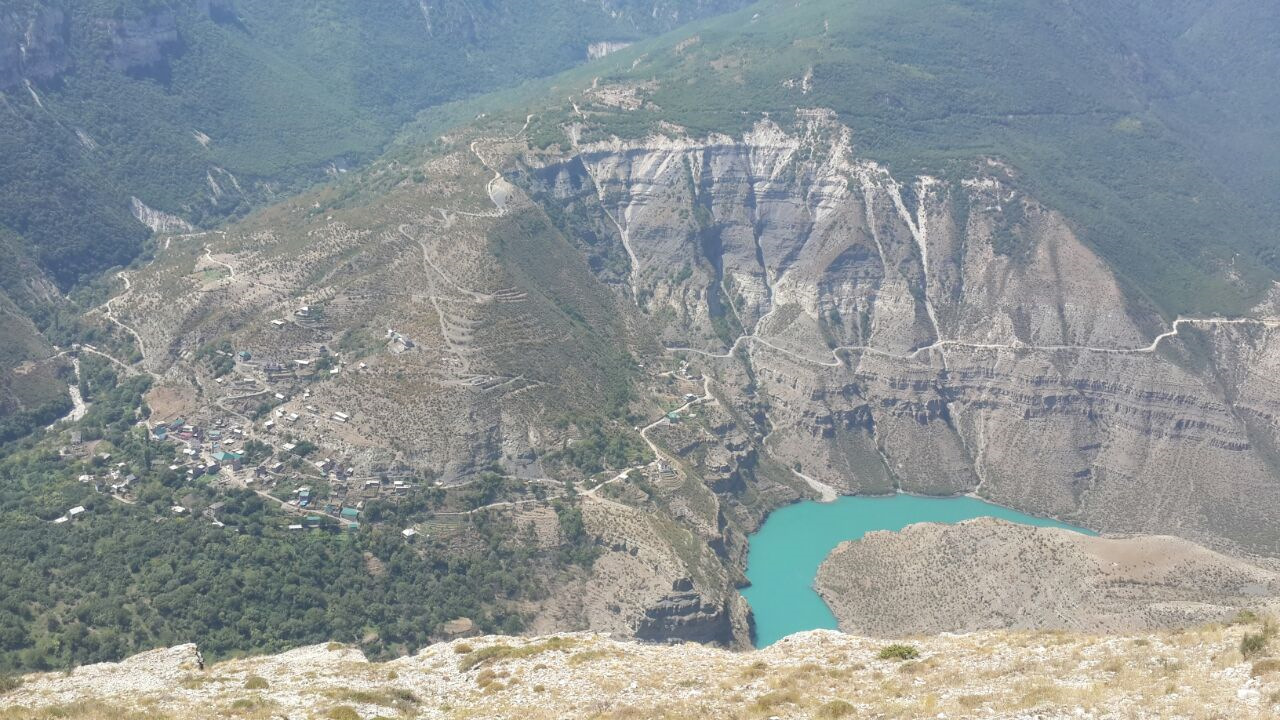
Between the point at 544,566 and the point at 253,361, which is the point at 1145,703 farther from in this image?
the point at 253,361

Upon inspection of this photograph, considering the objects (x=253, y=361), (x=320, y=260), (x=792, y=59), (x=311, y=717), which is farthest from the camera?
(x=792, y=59)

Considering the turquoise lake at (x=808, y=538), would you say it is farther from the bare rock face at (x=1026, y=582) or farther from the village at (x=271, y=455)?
the village at (x=271, y=455)

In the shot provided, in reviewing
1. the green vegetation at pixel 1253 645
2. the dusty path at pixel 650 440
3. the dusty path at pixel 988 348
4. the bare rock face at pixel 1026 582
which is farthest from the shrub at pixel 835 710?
the dusty path at pixel 988 348

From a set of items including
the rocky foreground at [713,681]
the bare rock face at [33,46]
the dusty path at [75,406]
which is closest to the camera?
the rocky foreground at [713,681]

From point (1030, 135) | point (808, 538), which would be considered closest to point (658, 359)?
point (808, 538)

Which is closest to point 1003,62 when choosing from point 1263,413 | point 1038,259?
point 1038,259
